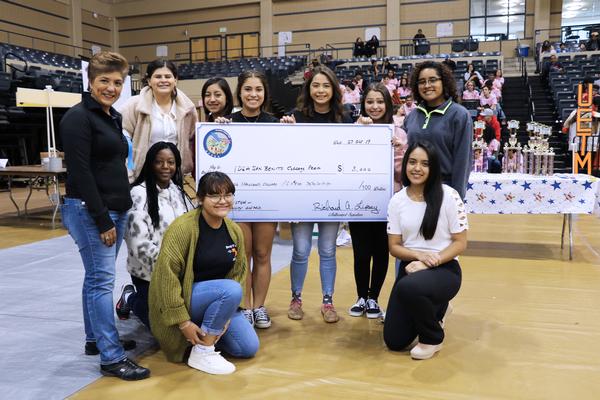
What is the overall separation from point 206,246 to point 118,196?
44cm

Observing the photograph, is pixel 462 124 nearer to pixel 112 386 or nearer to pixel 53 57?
pixel 112 386

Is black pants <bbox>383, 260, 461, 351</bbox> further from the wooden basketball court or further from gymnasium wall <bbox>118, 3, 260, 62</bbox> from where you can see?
gymnasium wall <bbox>118, 3, 260, 62</bbox>

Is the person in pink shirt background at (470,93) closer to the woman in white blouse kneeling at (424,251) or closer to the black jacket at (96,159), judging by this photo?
the woman in white blouse kneeling at (424,251)

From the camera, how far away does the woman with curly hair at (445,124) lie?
2.60m

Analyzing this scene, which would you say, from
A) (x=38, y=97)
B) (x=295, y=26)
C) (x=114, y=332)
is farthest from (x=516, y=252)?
(x=295, y=26)

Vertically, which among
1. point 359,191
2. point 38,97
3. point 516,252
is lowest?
point 516,252

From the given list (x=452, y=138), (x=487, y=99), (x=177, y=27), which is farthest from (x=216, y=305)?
(x=177, y=27)

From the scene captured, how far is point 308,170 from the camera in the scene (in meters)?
2.86

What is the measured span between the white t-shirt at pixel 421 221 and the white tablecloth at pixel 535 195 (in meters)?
2.07

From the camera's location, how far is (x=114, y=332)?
216 cm

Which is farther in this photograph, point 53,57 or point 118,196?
point 53,57

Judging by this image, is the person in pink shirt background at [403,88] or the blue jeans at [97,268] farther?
the person in pink shirt background at [403,88]

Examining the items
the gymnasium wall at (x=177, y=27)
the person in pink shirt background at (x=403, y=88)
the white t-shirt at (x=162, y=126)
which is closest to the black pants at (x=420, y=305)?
the white t-shirt at (x=162, y=126)

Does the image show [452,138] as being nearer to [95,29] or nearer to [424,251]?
[424,251]
